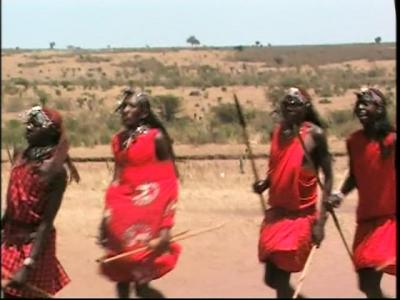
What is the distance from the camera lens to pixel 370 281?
25.8ft

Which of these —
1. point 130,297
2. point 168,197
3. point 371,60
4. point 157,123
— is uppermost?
point 157,123

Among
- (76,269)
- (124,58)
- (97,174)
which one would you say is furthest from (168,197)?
(124,58)

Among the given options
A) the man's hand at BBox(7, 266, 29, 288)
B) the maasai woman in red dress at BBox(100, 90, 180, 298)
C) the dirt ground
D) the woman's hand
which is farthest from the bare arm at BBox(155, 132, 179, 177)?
the dirt ground

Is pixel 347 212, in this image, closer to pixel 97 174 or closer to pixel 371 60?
pixel 97 174

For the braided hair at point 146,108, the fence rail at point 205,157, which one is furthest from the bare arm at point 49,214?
the fence rail at point 205,157

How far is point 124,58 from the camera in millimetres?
87438

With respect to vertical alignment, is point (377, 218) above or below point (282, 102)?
below

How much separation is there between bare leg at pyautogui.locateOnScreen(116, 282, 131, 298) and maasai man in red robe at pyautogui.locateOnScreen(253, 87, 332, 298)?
3.18 ft

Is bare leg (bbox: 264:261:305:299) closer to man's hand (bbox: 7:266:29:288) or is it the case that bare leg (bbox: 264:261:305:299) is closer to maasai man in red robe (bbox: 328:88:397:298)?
maasai man in red robe (bbox: 328:88:397:298)

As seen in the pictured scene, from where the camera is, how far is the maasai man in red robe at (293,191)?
26.0 ft

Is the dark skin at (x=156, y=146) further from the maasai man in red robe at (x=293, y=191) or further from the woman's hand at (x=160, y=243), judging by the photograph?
the maasai man in red robe at (x=293, y=191)

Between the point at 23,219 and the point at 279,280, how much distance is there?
227cm

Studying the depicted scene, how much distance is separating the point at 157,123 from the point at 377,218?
1.62 metres

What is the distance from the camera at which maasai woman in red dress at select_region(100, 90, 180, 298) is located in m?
7.75
